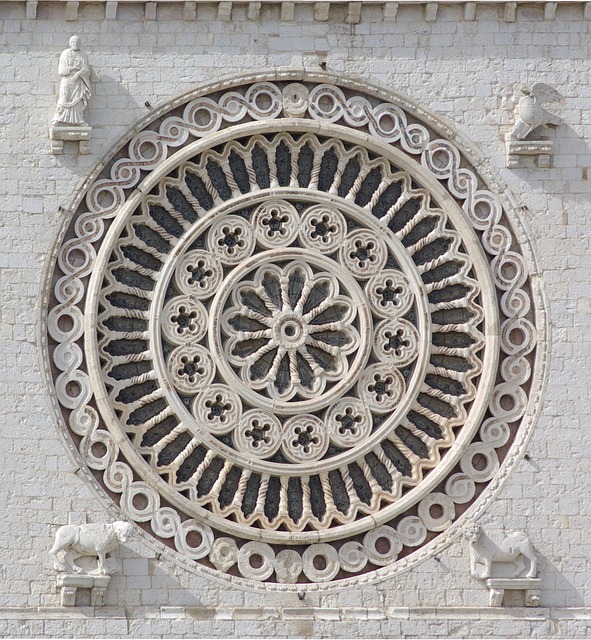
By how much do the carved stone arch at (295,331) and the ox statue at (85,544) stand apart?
0.39m

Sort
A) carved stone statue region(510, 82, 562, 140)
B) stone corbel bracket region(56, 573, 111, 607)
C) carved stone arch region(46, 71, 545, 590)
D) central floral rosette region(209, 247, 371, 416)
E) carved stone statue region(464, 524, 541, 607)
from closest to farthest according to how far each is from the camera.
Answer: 1. stone corbel bracket region(56, 573, 111, 607)
2. carved stone statue region(464, 524, 541, 607)
3. carved stone arch region(46, 71, 545, 590)
4. central floral rosette region(209, 247, 371, 416)
5. carved stone statue region(510, 82, 562, 140)

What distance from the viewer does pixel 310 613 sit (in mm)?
19859

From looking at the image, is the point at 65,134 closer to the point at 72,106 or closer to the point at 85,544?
the point at 72,106

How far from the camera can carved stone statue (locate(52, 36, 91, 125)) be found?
809 inches

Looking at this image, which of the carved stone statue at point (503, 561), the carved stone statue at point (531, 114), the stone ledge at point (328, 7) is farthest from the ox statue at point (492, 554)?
the stone ledge at point (328, 7)

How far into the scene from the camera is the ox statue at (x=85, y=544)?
1966cm

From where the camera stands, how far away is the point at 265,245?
20.7 m

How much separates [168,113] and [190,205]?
0.85 meters

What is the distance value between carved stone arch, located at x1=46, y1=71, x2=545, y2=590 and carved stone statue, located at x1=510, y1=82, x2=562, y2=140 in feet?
1.69

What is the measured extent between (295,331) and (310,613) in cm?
249

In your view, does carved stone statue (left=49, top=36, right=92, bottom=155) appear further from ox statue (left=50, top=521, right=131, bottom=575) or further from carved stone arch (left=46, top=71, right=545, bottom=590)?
ox statue (left=50, top=521, right=131, bottom=575)

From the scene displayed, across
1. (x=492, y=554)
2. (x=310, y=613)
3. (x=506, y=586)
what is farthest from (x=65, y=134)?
(x=506, y=586)

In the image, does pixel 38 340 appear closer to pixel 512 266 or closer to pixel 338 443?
pixel 338 443

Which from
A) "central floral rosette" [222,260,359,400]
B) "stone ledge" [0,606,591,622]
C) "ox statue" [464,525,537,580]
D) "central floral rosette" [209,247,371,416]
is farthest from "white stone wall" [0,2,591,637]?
"central floral rosette" [222,260,359,400]
